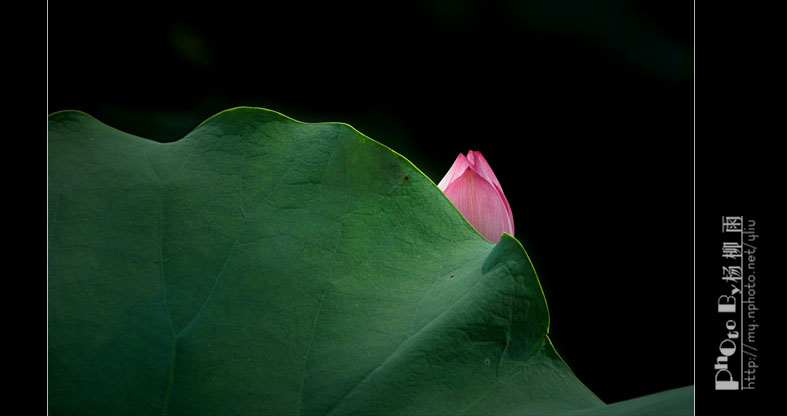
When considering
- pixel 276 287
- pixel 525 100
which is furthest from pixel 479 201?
pixel 525 100

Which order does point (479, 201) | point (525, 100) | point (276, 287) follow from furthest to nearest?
point (525, 100) < point (479, 201) < point (276, 287)

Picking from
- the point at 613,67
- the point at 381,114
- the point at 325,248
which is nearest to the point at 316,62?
the point at 381,114

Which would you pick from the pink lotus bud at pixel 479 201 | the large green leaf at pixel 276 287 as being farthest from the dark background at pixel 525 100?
the large green leaf at pixel 276 287

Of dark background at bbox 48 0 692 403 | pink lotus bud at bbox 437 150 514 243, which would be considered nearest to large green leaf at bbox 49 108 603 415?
pink lotus bud at bbox 437 150 514 243

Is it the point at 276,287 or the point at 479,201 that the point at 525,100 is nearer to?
the point at 479,201

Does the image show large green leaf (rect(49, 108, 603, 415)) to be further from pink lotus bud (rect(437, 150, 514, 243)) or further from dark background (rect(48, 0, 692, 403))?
dark background (rect(48, 0, 692, 403))

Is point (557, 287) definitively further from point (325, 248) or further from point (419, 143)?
point (325, 248)
